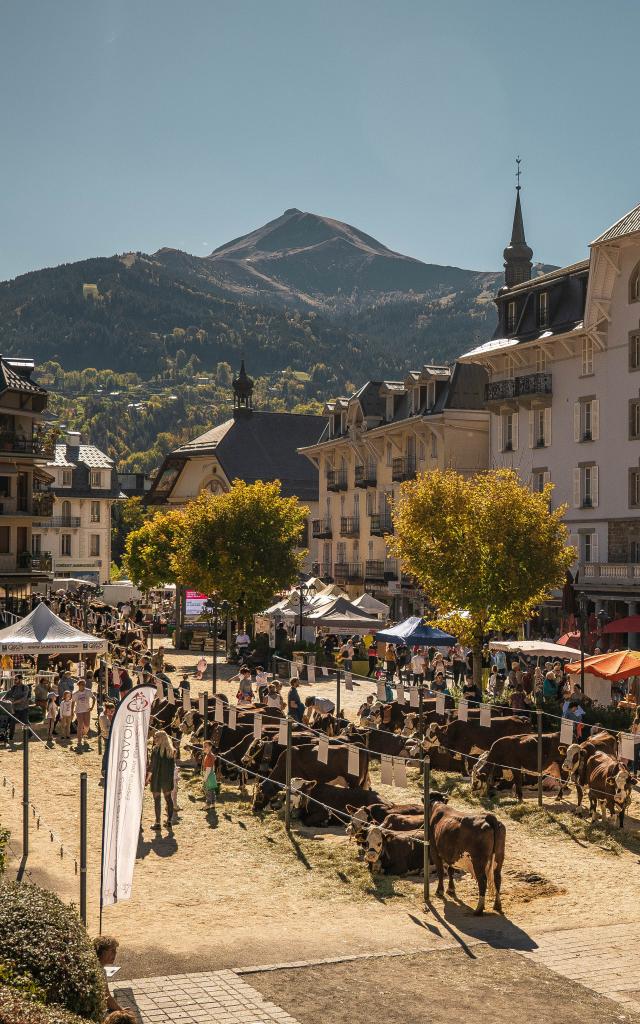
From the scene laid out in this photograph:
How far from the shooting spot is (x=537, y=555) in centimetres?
3431

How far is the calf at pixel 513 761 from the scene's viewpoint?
23.0 m

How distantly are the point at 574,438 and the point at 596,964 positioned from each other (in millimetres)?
38827

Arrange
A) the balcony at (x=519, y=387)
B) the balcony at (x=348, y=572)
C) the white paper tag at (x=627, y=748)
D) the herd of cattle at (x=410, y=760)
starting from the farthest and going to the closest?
the balcony at (x=348, y=572), the balcony at (x=519, y=387), the white paper tag at (x=627, y=748), the herd of cattle at (x=410, y=760)

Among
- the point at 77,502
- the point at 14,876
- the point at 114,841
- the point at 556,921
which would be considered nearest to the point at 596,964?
the point at 556,921

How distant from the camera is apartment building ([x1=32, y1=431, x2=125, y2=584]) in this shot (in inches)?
4176

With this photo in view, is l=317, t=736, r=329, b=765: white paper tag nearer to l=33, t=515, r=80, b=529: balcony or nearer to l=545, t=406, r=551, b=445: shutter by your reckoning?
l=545, t=406, r=551, b=445: shutter

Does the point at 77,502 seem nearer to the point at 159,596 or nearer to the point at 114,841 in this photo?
the point at 159,596

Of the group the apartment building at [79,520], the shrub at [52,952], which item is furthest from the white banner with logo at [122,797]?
the apartment building at [79,520]

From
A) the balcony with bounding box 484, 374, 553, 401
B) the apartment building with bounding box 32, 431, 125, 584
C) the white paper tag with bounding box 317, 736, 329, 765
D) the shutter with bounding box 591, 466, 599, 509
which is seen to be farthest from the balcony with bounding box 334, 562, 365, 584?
the white paper tag with bounding box 317, 736, 329, 765

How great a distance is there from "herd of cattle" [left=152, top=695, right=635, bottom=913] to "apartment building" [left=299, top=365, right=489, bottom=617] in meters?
31.9

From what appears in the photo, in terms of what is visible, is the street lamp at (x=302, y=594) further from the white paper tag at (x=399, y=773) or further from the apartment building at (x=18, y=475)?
the white paper tag at (x=399, y=773)

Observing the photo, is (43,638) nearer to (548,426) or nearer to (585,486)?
(585,486)

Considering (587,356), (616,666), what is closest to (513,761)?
(616,666)

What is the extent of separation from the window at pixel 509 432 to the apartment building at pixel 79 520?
56.9 m
